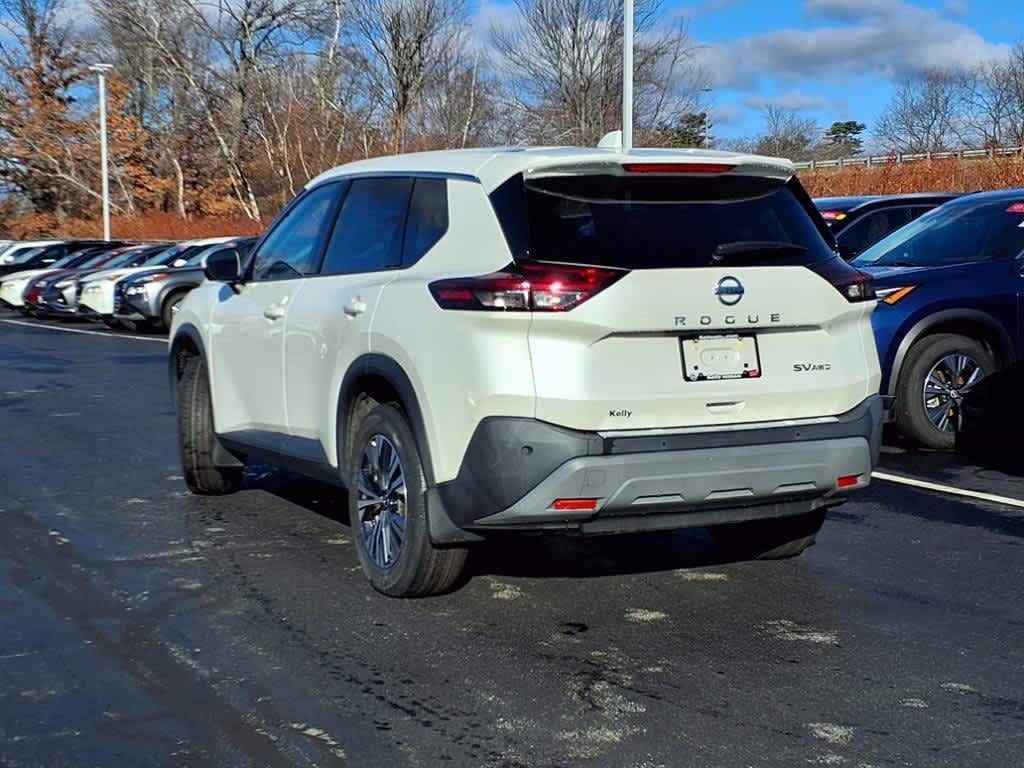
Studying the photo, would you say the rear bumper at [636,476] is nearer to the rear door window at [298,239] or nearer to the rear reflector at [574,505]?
the rear reflector at [574,505]

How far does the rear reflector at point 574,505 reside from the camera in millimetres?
4895

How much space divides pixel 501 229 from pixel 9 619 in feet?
7.95

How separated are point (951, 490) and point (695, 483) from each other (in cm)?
356

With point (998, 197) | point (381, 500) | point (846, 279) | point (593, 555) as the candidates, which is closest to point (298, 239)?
point (381, 500)

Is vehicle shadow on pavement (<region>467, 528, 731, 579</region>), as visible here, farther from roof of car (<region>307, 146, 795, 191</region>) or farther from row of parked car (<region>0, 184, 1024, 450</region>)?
row of parked car (<region>0, 184, 1024, 450</region>)

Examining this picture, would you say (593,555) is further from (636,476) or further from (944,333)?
(944,333)

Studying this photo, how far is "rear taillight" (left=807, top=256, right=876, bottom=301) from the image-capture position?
212 inches

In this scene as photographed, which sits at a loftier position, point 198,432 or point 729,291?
point 729,291

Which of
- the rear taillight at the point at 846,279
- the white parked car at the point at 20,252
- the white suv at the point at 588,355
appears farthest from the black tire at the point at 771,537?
the white parked car at the point at 20,252

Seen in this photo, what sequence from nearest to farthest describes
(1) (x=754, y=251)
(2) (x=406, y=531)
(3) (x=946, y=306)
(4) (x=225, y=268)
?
(1) (x=754, y=251) → (2) (x=406, y=531) → (4) (x=225, y=268) → (3) (x=946, y=306)

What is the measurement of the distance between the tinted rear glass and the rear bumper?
4.90 m

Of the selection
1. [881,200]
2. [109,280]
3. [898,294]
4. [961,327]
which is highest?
[881,200]

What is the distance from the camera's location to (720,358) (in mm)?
5117

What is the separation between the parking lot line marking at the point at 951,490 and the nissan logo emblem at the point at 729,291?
2610 millimetres
